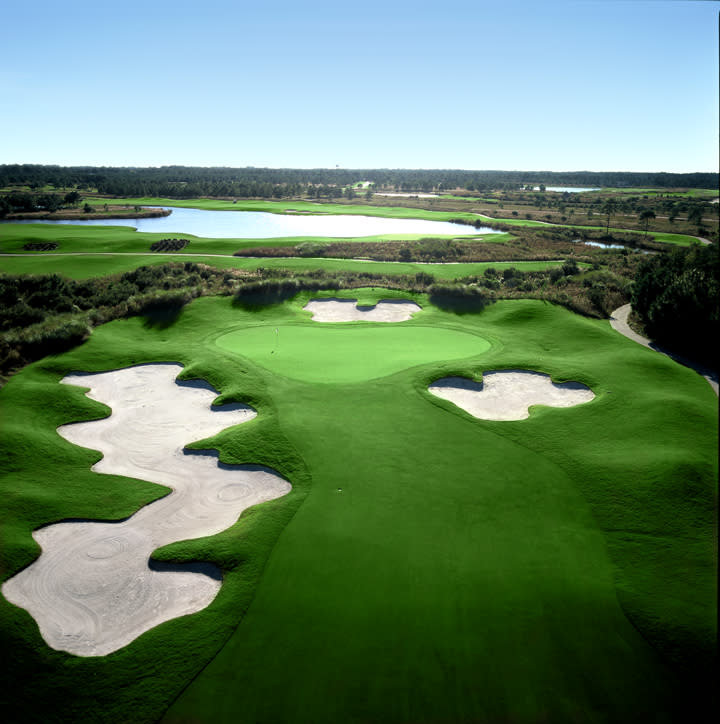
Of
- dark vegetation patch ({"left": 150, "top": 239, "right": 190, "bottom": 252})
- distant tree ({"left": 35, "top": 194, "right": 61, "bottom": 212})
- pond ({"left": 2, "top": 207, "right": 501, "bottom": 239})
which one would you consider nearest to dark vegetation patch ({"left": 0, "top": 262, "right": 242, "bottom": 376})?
dark vegetation patch ({"left": 150, "top": 239, "right": 190, "bottom": 252})

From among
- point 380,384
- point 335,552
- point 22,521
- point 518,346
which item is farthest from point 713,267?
point 22,521

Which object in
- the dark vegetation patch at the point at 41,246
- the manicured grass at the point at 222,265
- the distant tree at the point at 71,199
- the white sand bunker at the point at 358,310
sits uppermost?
the distant tree at the point at 71,199

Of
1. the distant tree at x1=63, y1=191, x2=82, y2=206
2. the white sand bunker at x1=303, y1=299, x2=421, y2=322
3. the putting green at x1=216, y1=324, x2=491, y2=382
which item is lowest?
the putting green at x1=216, y1=324, x2=491, y2=382

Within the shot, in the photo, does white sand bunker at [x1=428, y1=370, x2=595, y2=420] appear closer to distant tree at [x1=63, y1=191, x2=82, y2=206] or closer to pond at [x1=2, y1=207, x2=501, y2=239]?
pond at [x1=2, y1=207, x2=501, y2=239]

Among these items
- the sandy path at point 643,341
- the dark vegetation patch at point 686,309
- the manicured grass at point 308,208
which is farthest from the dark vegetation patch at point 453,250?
the manicured grass at point 308,208

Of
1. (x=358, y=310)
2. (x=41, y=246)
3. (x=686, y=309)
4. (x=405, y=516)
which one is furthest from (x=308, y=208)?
(x=405, y=516)

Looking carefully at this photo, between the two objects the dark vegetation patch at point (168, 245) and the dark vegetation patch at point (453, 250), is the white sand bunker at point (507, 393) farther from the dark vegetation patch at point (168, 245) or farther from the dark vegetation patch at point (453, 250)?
the dark vegetation patch at point (168, 245)
